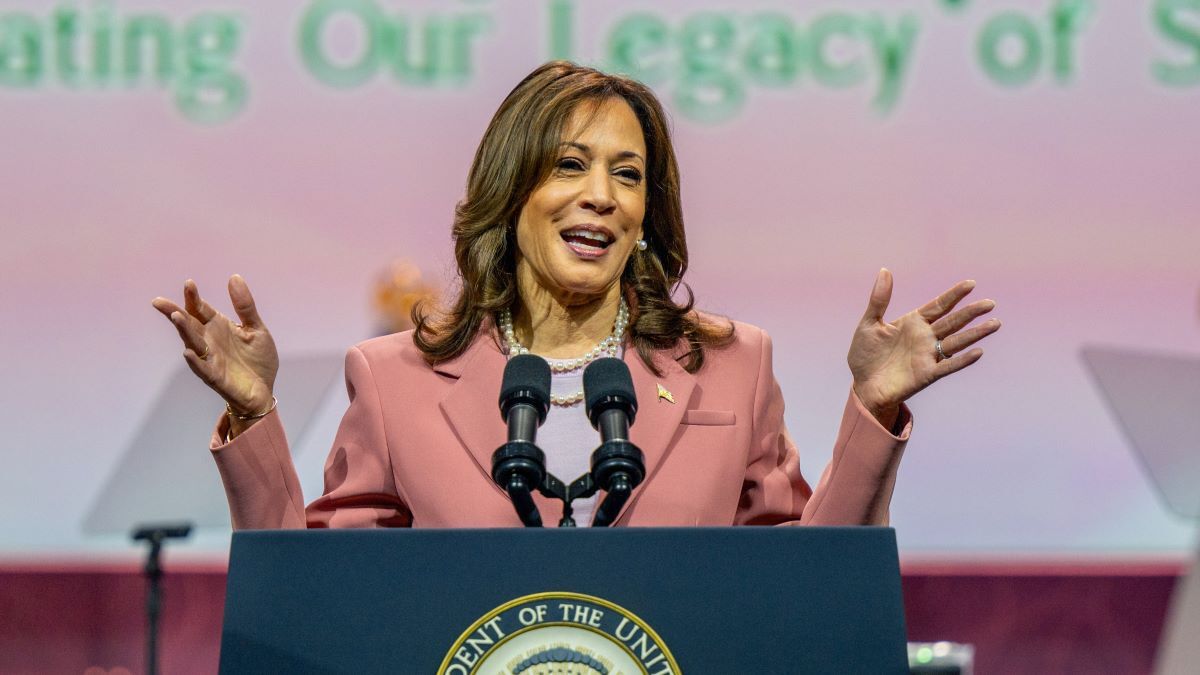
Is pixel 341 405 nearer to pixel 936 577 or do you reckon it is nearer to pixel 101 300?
pixel 101 300

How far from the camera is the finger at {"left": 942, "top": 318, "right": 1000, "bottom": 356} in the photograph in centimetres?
192

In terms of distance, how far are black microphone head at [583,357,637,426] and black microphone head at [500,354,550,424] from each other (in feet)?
0.16

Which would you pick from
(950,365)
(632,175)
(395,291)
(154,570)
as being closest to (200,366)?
(632,175)

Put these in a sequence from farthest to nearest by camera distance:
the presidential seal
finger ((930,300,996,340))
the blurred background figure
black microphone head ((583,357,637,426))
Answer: the blurred background figure
finger ((930,300,996,340))
black microphone head ((583,357,637,426))
the presidential seal

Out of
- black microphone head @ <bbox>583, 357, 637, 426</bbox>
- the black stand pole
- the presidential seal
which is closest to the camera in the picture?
the presidential seal

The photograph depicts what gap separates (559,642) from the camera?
1451mm

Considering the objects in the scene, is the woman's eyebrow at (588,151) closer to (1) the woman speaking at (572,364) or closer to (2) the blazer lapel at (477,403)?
(1) the woman speaking at (572,364)

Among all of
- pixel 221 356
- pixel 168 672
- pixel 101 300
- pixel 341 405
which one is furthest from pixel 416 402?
pixel 168 672

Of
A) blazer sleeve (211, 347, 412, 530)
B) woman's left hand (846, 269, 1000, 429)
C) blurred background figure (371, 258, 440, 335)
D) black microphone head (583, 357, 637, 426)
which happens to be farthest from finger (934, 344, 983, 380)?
blurred background figure (371, 258, 440, 335)

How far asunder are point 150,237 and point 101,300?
0.81 ft

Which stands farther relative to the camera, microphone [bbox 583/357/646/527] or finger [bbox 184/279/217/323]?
finger [bbox 184/279/217/323]

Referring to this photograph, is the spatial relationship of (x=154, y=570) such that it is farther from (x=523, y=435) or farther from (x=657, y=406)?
(x=523, y=435)

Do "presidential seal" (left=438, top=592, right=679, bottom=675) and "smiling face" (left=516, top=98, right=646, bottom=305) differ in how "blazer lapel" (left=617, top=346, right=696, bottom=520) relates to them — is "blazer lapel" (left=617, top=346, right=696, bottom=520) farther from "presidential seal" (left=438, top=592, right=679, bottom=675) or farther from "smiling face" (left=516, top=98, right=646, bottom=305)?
"presidential seal" (left=438, top=592, right=679, bottom=675)

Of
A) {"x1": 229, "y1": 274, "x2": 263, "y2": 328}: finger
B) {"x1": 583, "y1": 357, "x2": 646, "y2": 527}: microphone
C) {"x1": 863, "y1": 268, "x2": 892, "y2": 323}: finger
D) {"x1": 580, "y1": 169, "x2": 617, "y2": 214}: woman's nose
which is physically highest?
{"x1": 580, "y1": 169, "x2": 617, "y2": 214}: woman's nose
